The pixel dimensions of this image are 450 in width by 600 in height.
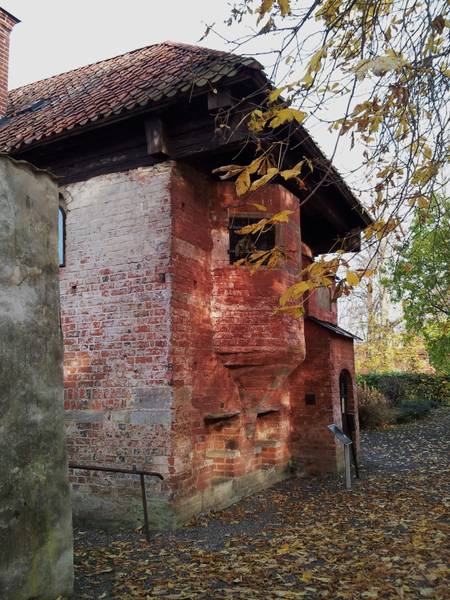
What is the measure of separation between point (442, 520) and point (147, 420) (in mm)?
4050

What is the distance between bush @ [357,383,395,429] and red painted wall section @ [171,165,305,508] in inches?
402

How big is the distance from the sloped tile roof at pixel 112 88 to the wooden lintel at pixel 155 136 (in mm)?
365

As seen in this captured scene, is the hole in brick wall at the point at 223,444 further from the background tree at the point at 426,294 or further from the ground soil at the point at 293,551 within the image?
the background tree at the point at 426,294

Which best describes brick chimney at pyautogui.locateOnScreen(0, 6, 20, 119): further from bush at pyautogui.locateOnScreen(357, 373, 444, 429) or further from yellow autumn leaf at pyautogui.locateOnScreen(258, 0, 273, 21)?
bush at pyautogui.locateOnScreen(357, 373, 444, 429)

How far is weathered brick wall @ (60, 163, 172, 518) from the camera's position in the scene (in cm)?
673

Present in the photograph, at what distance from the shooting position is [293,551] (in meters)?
5.55

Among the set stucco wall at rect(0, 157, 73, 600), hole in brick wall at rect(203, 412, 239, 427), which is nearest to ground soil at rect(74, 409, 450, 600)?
stucco wall at rect(0, 157, 73, 600)

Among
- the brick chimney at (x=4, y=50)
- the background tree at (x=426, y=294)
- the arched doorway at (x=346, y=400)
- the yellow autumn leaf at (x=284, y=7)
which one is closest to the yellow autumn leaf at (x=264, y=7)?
the yellow autumn leaf at (x=284, y=7)

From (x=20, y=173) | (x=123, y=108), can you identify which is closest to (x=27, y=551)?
(x=20, y=173)

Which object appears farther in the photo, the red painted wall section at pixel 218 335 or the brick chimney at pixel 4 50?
the brick chimney at pixel 4 50

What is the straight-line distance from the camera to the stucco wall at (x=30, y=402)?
12.6 ft

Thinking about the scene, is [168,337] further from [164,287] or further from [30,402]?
[30,402]

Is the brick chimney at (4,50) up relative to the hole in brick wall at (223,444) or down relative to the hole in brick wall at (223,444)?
up

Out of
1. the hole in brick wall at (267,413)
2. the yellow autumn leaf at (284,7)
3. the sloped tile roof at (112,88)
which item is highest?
the sloped tile roof at (112,88)
